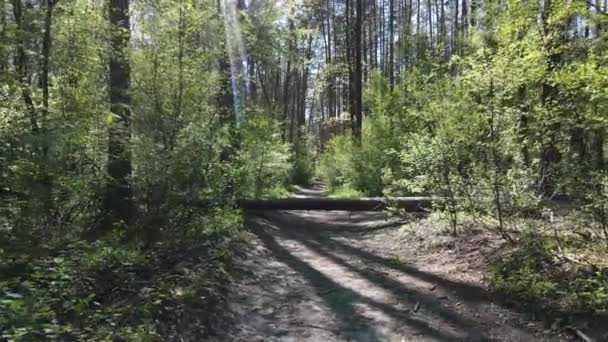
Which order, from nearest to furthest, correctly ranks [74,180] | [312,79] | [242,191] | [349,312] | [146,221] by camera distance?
[349,312] < [74,180] < [146,221] < [242,191] < [312,79]

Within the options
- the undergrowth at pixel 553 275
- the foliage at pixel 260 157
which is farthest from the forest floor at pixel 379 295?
the foliage at pixel 260 157

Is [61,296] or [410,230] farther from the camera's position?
[410,230]

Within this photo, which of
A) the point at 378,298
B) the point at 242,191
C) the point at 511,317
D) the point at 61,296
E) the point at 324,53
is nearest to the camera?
the point at 61,296

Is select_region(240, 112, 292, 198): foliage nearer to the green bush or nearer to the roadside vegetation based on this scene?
the green bush

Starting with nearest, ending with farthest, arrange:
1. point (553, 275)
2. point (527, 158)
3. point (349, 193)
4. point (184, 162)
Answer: point (553, 275), point (527, 158), point (184, 162), point (349, 193)

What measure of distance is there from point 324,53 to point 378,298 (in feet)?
118

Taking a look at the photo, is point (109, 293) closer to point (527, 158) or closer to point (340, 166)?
point (527, 158)

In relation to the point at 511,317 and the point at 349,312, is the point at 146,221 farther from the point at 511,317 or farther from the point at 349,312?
the point at 511,317

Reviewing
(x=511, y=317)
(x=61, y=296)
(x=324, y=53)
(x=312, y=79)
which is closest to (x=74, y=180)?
(x=61, y=296)

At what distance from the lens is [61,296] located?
446 cm

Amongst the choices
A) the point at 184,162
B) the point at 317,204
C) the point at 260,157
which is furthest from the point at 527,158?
the point at 260,157

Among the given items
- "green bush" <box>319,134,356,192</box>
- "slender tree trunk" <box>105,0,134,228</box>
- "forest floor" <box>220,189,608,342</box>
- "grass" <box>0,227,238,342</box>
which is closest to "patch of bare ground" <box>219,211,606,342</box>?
"forest floor" <box>220,189,608,342</box>

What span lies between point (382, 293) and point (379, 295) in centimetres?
9

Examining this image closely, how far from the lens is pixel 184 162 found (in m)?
7.59
